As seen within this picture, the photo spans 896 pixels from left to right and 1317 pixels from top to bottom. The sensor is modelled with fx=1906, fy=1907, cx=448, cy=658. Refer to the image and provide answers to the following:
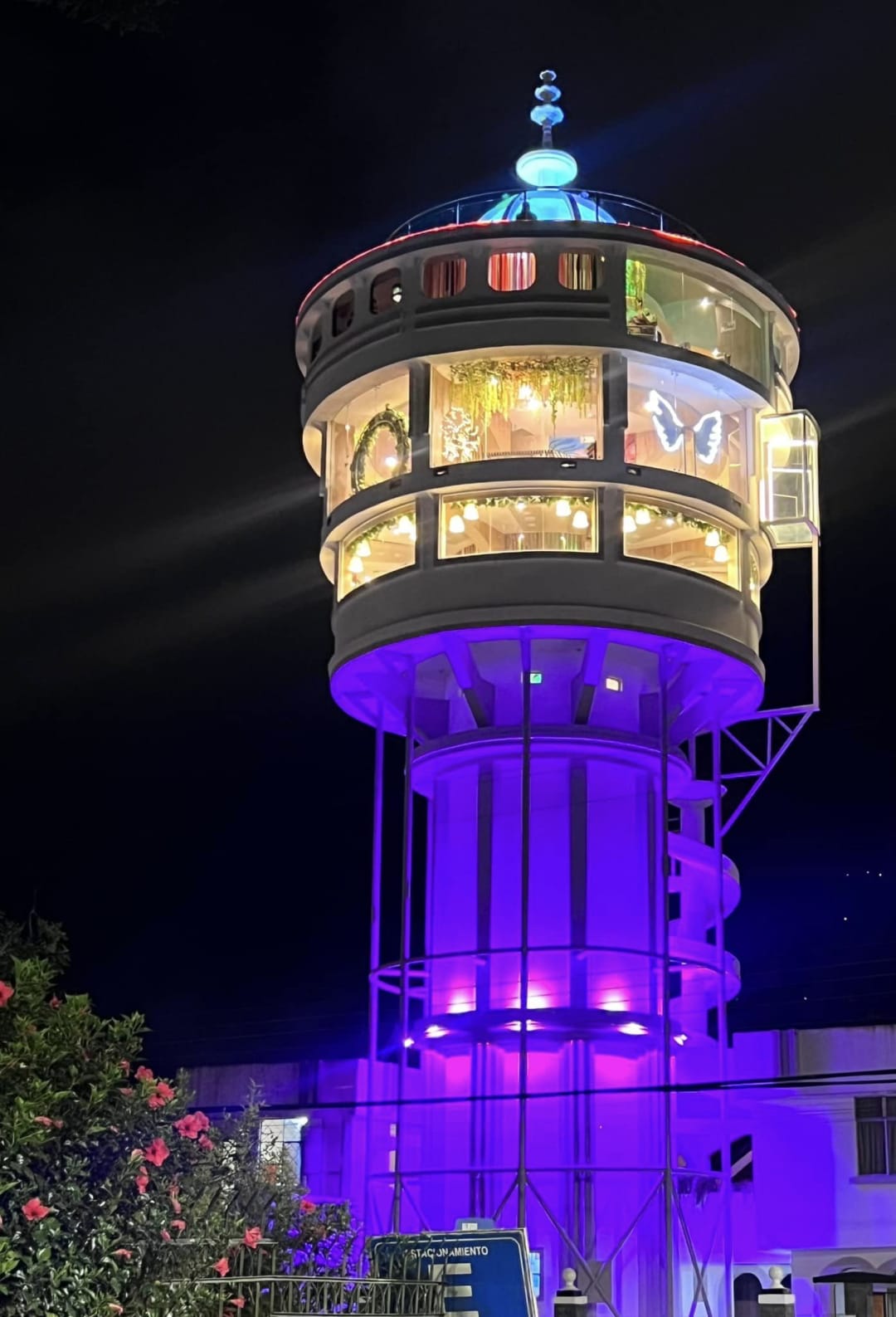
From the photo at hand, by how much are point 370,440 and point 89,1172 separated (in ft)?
78.2

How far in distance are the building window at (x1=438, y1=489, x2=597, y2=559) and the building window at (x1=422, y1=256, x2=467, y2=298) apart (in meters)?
3.79

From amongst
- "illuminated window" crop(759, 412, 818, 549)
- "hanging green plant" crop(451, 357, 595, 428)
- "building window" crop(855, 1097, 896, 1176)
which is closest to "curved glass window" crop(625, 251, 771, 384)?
"illuminated window" crop(759, 412, 818, 549)

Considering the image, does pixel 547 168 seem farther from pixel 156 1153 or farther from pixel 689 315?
pixel 156 1153

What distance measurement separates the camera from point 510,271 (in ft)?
112

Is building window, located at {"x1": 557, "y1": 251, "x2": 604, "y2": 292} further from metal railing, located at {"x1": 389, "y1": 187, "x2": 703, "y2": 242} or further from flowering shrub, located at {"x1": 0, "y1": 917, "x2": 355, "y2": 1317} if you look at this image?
flowering shrub, located at {"x1": 0, "y1": 917, "x2": 355, "y2": 1317}

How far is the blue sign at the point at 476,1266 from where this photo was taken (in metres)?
18.5

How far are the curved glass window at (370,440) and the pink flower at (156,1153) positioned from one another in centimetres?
2209

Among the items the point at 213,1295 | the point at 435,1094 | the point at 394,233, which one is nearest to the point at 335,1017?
the point at 435,1094

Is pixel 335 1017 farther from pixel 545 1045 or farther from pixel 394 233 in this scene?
pixel 394 233

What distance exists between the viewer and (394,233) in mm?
35938

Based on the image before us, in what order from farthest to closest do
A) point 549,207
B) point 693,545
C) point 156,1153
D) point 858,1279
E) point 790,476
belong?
point 549,207
point 790,476
point 693,545
point 858,1279
point 156,1153

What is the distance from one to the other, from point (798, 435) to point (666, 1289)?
595 inches

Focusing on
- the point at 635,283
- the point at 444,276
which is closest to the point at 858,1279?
the point at 635,283

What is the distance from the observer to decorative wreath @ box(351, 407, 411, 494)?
34.4 meters
